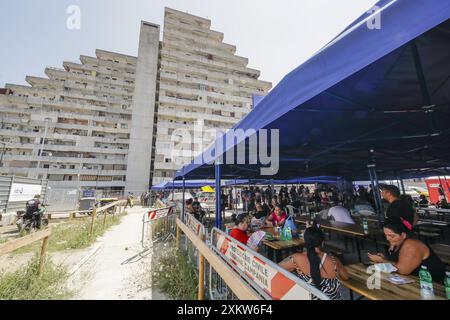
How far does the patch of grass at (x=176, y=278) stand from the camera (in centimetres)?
360

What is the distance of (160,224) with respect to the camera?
9.11 metres

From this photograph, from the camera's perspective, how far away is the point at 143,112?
39.8m

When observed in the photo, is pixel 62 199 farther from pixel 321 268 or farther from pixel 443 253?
pixel 443 253

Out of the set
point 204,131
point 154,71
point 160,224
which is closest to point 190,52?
point 154,71

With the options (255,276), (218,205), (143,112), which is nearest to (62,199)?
(218,205)

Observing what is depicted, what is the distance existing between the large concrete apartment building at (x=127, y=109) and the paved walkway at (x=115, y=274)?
30.4 meters

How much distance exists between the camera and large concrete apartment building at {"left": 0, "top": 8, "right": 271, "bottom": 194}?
38031 mm

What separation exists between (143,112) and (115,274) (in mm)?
39788

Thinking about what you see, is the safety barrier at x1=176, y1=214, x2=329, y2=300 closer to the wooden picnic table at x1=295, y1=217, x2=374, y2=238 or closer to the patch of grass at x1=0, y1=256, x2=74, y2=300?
the wooden picnic table at x1=295, y1=217, x2=374, y2=238

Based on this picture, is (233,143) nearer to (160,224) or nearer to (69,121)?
(160,224)

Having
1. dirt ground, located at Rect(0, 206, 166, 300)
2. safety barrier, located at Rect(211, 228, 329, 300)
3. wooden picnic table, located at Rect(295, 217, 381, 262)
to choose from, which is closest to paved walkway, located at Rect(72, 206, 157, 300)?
dirt ground, located at Rect(0, 206, 166, 300)

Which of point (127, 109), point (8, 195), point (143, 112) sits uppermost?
point (127, 109)

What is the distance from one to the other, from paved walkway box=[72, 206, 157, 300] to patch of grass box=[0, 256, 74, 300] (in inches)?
11.6

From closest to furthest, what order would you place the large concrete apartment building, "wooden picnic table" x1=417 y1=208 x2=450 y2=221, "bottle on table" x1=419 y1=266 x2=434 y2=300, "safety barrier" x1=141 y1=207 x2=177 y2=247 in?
"bottle on table" x1=419 y1=266 x2=434 y2=300 → "wooden picnic table" x1=417 y1=208 x2=450 y2=221 → "safety barrier" x1=141 y1=207 x2=177 y2=247 → the large concrete apartment building
